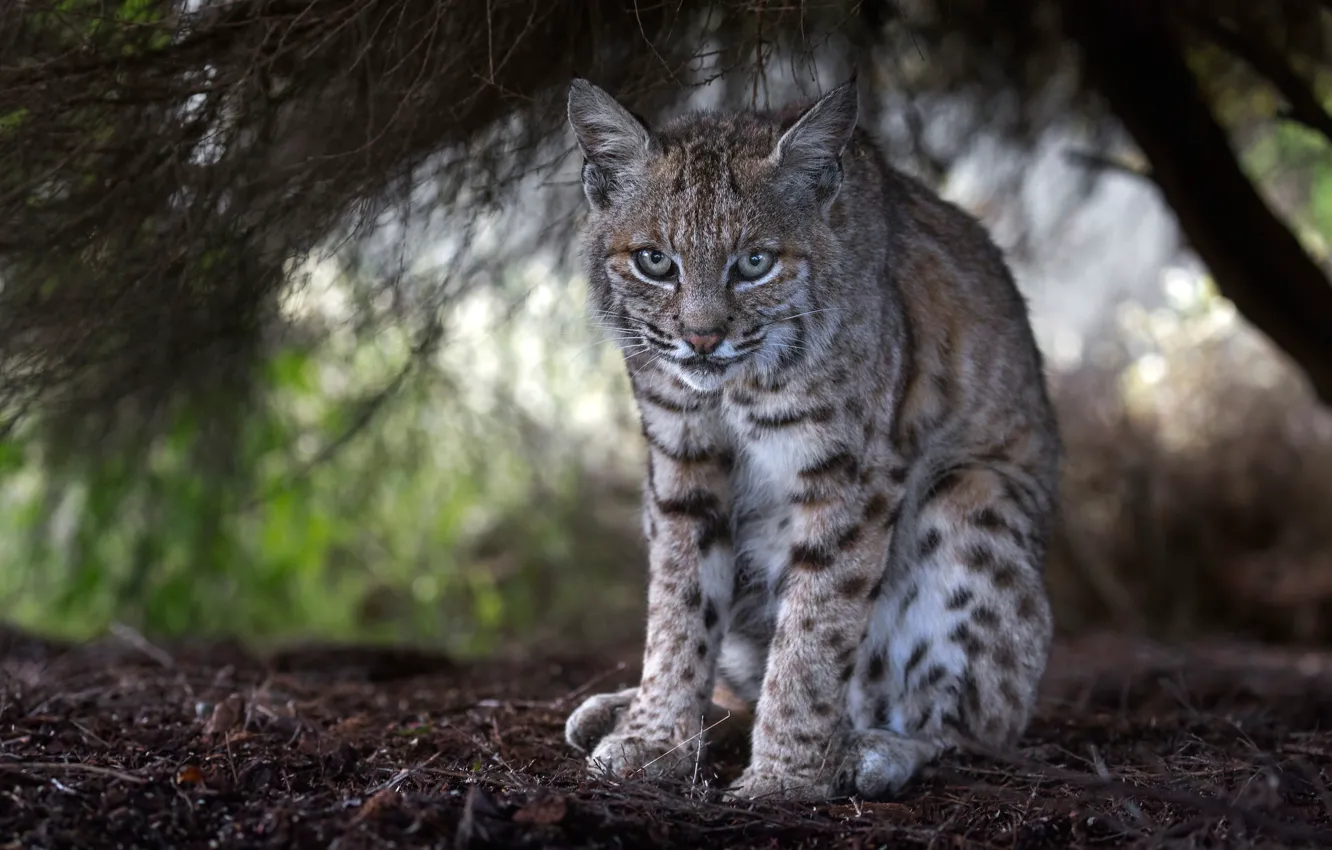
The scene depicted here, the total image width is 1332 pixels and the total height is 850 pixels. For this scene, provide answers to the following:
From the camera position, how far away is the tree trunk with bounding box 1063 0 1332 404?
5195 millimetres

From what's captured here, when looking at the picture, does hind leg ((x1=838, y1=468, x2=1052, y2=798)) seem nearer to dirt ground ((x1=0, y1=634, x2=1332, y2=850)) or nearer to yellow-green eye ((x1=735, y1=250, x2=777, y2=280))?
dirt ground ((x1=0, y1=634, x2=1332, y2=850))

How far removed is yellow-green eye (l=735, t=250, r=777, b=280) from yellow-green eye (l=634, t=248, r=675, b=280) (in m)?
0.18

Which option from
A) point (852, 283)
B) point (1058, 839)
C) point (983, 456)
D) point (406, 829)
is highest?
point (852, 283)

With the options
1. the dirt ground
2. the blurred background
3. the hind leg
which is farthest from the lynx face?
the dirt ground

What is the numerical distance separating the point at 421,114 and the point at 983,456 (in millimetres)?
1884

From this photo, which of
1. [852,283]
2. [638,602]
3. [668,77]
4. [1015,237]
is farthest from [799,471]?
[638,602]

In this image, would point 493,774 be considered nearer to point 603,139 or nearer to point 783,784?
point 783,784

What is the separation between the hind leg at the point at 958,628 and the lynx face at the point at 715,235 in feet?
2.51

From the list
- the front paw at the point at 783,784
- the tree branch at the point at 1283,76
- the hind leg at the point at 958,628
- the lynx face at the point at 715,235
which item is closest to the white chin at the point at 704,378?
the lynx face at the point at 715,235

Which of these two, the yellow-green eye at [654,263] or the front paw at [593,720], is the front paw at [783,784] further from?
the yellow-green eye at [654,263]

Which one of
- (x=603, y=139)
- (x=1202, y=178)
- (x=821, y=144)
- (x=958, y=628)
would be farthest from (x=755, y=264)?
(x=1202, y=178)

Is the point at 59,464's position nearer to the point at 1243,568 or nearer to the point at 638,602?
the point at 638,602

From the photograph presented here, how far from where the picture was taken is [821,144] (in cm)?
354

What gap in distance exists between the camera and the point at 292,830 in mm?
2600
